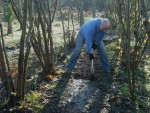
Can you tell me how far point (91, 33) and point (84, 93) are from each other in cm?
155

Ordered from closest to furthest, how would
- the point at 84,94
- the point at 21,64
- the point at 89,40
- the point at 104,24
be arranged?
1. the point at 21,64
2. the point at 84,94
3. the point at 104,24
4. the point at 89,40

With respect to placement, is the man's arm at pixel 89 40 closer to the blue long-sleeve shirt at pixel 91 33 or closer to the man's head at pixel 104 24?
the blue long-sleeve shirt at pixel 91 33

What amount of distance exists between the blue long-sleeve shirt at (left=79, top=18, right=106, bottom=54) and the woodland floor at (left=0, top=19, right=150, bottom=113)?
0.78 metres

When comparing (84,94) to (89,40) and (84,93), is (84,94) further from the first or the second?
(89,40)

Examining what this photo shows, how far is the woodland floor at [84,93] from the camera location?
17.9 feet

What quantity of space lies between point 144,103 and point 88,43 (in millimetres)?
2061

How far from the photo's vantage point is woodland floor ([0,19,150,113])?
17.9 ft

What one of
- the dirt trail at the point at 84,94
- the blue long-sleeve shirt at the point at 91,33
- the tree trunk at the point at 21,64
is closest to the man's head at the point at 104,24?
the blue long-sleeve shirt at the point at 91,33

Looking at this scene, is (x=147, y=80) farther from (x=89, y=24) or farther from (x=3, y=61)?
(x=3, y=61)

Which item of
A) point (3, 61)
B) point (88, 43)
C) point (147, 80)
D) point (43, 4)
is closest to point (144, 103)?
point (147, 80)

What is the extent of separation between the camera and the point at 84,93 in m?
6.33

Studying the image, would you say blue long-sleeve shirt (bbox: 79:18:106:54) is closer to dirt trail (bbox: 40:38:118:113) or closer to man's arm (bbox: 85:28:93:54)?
man's arm (bbox: 85:28:93:54)

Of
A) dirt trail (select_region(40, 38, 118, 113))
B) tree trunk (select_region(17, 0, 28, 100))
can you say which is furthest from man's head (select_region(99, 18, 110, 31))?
tree trunk (select_region(17, 0, 28, 100))

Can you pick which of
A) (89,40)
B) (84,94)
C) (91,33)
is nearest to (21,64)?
(84,94)
